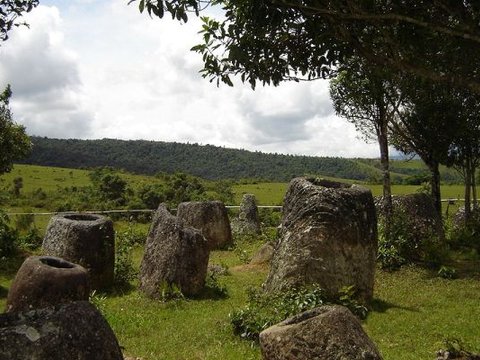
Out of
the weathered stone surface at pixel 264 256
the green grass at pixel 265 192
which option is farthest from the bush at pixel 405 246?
the green grass at pixel 265 192

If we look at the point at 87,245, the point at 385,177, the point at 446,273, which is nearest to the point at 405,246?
the point at 446,273

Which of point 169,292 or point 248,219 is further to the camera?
point 248,219

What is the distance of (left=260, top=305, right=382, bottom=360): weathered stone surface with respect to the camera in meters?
7.38

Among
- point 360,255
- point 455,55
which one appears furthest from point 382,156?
point 455,55

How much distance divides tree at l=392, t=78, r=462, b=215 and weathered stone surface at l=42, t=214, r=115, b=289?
44.4 feet

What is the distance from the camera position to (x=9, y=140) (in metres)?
24.6

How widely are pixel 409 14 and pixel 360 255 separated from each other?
23.5 ft

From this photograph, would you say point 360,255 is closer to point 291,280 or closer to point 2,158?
point 291,280

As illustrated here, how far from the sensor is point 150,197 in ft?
196

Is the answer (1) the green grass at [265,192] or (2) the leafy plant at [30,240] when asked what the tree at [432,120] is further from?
(1) the green grass at [265,192]

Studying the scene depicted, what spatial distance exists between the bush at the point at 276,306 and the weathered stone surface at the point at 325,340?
2777mm

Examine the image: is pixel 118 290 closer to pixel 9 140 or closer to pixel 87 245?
pixel 87 245

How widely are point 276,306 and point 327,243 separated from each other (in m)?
2.35

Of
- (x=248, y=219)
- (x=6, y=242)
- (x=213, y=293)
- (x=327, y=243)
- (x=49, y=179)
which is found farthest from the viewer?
(x=49, y=179)
